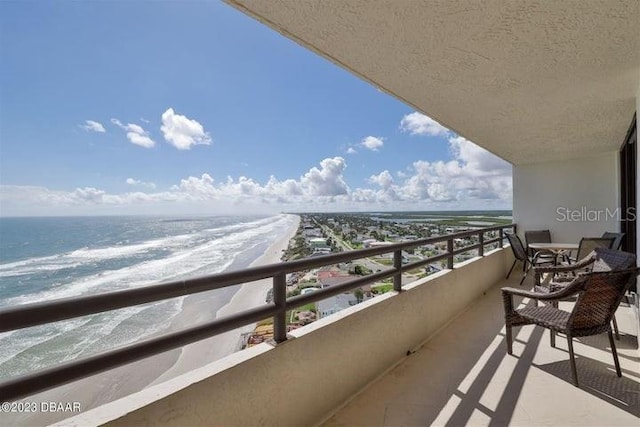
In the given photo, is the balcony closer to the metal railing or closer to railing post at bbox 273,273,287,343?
railing post at bbox 273,273,287,343

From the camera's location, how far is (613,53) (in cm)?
216

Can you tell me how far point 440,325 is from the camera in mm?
3221

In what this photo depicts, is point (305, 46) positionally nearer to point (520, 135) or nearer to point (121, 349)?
point (121, 349)

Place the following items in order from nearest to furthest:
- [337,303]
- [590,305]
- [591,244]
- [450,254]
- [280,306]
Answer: [280,306] → [590,305] → [337,303] → [450,254] → [591,244]

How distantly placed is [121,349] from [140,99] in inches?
1753

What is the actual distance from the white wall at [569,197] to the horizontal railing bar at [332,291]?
6.04 m

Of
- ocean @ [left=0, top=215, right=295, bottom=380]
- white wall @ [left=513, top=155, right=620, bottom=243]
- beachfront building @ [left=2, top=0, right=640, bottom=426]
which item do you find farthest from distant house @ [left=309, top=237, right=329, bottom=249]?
beachfront building @ [left=2, top=0, right=640, bottom=426]

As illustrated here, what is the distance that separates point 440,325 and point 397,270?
1.11m

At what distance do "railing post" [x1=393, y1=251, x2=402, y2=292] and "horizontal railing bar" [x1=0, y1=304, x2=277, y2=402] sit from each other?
1.50 m

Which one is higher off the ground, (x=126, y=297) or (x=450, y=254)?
(x=126, y=297)

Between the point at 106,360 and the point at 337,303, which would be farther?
the point at 337,303

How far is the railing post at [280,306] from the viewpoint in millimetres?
1607

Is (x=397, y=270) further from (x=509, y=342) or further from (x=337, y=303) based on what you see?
(x=509, y=342)

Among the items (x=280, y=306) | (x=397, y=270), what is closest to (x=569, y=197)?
(x=397, y=270)
